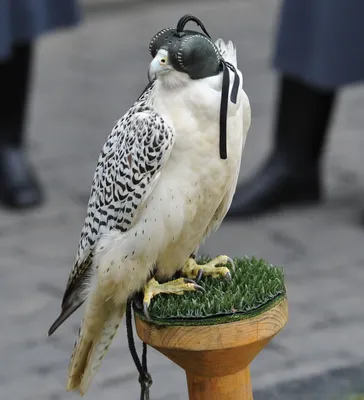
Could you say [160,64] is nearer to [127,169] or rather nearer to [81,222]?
[127,169]

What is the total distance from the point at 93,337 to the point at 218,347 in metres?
0.32

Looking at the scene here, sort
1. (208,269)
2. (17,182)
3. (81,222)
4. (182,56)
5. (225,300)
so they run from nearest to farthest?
(182,56) < (225,300) < (208,269) < (81,222) < (17,182)

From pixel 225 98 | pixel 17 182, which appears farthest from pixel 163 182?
pixel 17 182

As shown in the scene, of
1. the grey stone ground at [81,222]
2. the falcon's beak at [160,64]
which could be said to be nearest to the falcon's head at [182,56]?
the falcon's beak at [160,64]

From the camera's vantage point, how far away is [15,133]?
421 cm

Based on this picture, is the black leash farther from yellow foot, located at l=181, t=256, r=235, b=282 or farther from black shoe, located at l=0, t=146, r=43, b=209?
black shoe, located at l=0, t=146, r=43, b=209

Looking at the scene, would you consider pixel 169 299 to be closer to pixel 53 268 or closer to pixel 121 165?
pixel 121 165

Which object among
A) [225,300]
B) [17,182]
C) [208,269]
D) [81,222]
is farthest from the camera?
[17,182]

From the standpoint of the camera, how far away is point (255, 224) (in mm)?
3932

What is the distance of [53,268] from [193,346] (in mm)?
1916

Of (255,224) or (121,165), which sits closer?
(121,165)

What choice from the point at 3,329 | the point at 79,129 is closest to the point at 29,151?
the point at 79,129

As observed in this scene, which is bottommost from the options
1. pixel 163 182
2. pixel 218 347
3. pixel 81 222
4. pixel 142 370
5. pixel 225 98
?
pixel 81 222

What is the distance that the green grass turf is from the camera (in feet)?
5.72
